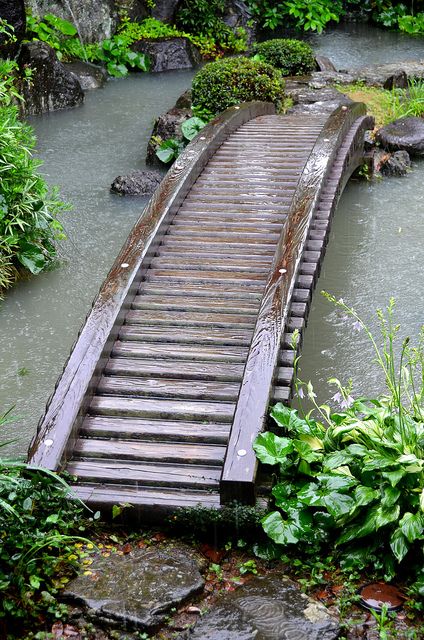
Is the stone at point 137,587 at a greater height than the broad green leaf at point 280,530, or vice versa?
the broad green leaf at point 280,530

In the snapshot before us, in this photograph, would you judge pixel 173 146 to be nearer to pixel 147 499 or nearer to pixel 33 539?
pixel 147 499

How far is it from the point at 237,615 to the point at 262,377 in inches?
64.9

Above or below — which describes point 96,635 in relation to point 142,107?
below

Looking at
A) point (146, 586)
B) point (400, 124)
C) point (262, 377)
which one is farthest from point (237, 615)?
point (400, 124)

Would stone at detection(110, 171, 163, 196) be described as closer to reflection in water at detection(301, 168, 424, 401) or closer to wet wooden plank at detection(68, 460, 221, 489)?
reflection in water at detection(301, 168, 424, 401)

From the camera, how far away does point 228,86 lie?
1184cm

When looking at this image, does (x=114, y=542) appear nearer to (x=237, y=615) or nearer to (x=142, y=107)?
(x=237, y=615)

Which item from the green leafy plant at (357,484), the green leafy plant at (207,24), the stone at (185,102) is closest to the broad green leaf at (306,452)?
the green leafy plant at (357,484)

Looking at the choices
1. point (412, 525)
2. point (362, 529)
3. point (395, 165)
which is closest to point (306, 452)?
point (362, 529)

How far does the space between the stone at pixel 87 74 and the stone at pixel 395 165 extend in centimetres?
686

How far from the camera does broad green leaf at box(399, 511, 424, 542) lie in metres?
4.34

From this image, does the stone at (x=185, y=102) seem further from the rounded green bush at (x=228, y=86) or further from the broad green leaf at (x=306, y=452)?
the broad green leaf at (x=306, y=452)

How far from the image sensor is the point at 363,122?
423 inches

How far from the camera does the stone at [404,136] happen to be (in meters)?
12.0
